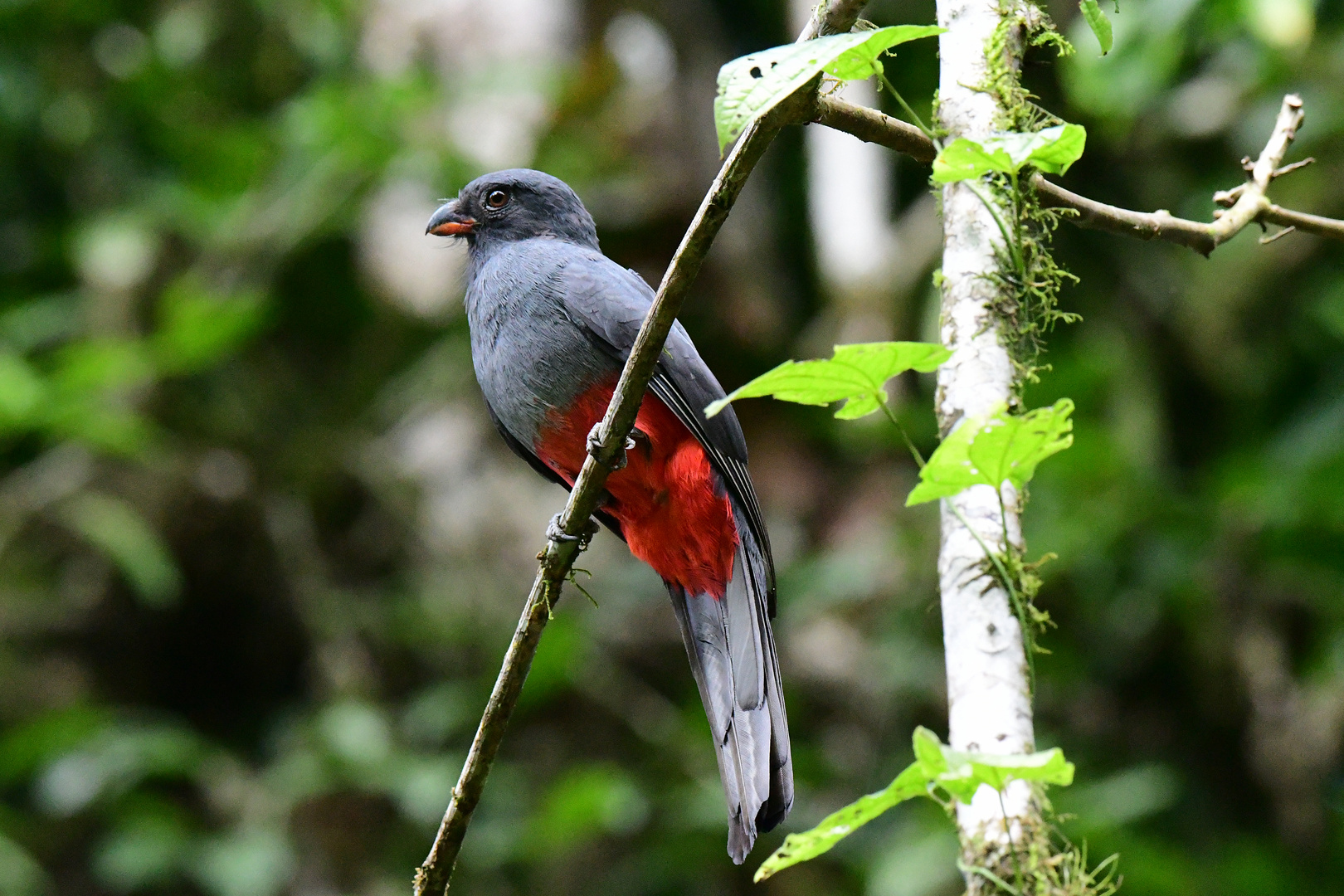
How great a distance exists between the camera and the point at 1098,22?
1.74m

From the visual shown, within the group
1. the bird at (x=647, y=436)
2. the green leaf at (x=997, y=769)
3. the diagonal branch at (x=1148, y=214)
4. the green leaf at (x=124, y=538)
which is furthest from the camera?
the green leaf at (x=124, y=538)

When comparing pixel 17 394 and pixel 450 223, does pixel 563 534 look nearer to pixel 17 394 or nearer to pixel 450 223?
pixel 450 223

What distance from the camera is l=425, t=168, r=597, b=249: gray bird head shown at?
346 cm

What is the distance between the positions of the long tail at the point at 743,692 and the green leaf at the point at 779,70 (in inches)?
47.6

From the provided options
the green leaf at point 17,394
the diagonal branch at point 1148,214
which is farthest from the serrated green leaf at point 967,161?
the green leaf at point 17,394

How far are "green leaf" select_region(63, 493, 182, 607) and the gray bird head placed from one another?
90.9 inches

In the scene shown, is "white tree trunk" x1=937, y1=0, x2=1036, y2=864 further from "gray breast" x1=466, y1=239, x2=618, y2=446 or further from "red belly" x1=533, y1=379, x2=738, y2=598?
"gray breast" x1=466, y1=239, x2=618, y2=446

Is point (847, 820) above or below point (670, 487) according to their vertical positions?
below

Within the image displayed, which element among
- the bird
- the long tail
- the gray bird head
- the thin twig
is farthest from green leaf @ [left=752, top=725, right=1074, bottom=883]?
the gray bird head

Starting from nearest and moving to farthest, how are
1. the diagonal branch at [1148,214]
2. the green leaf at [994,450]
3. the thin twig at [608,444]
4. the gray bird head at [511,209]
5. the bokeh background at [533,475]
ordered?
1. the green leaf at [994,450]
2. the thin twig at [608,444]
3. the diagonal branch at [1148,214]
4. the gray bird head at [511,209]
5. the bokeh background at [533,475]

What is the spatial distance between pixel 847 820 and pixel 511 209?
2.32m

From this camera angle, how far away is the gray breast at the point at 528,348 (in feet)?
9.30

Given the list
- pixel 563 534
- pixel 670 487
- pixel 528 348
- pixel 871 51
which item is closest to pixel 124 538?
pixel 528 348

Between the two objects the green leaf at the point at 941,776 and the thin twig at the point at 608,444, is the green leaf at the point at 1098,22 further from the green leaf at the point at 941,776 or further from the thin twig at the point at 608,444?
the green leaf at the point at 941,776
